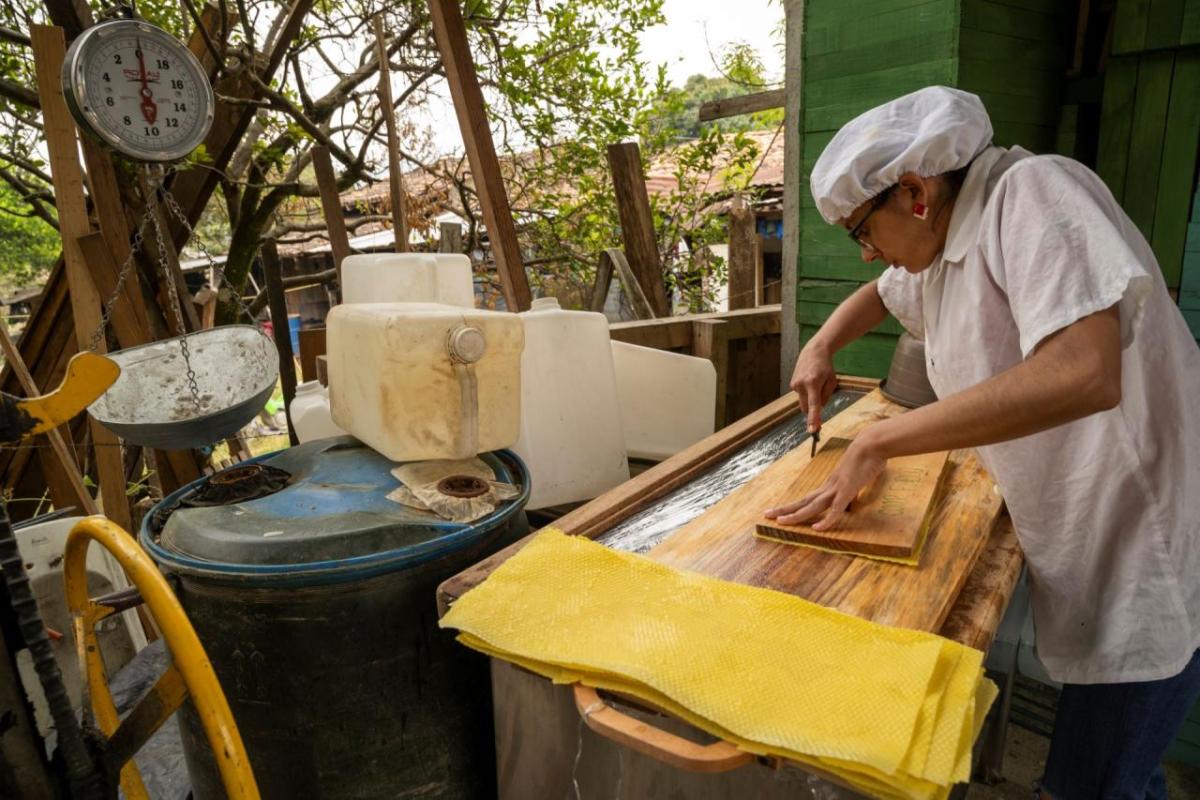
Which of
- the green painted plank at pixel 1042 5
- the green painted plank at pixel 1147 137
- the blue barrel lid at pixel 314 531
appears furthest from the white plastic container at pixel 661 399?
the green painted plank at pixel 1042 5

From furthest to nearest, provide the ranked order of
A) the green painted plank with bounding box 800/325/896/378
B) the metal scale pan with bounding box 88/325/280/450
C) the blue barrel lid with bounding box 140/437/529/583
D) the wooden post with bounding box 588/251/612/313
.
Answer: the wooden post with bounding box 588/251/612/313 → the green painted plank with bounding box 800/325/896/378 → the metal scale pan with bounding box 88/325/280/450 → the blue barrel lid with bounding box 140/437/529/583

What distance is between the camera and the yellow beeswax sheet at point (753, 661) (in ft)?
2.87

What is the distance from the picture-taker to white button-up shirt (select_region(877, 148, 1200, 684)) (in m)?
1.48

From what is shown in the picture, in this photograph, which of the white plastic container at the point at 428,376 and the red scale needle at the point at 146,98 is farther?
the red scale needle at the point at 146,98

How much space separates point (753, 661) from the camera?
1039 mm

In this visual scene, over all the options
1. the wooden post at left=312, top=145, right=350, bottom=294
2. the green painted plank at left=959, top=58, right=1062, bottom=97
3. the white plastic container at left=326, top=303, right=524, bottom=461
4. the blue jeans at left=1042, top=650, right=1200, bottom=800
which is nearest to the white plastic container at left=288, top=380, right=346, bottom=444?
the white plastic container at left=326, top=303, right=524, bottom=461

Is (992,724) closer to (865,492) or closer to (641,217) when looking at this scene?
(865,492)

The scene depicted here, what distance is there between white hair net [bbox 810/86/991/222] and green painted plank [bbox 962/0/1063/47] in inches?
53.1

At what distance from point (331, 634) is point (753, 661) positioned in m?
1.11

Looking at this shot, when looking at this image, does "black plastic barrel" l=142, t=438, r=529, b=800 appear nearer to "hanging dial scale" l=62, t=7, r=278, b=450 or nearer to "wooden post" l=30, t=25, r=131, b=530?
"hanging dial scale" l=62, t=7, r=278, b=450

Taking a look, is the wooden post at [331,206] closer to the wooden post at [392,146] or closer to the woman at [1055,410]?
the wooden post at [392,146]

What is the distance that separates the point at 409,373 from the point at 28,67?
217 inches

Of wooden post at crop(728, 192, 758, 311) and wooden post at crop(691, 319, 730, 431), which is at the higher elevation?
wooden post at crop(728, 192, 758, 311)

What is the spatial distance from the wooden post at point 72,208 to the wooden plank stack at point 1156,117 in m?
4.12
